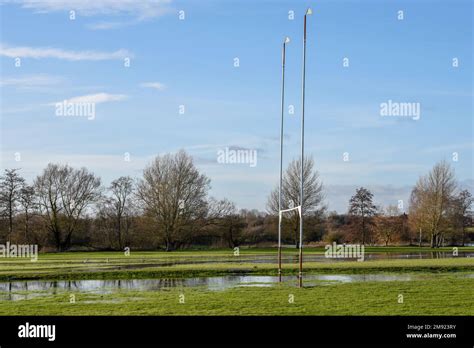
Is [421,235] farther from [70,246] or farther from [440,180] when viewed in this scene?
[70,246]

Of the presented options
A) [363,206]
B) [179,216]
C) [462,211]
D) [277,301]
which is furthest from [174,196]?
[277,301]

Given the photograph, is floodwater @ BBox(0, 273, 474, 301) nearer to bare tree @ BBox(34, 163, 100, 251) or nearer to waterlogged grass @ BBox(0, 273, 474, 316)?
waterlogged grass @ BBox(0, 273, 474, 316)

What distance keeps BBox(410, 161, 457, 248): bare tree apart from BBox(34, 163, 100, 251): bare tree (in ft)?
140

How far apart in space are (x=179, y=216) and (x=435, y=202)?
33.8m

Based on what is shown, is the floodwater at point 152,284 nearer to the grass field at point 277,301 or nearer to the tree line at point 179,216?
the grass field at point 277,301

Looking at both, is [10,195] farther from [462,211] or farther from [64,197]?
[462,211]

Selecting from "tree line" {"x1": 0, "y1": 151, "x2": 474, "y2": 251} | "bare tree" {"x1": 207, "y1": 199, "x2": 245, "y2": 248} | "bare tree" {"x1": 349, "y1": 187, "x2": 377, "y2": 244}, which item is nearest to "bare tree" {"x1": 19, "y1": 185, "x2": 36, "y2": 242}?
"tree line" {"x1": 0, "y1": 151, "x2": 474, "y2": 251}

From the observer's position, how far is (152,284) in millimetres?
24438

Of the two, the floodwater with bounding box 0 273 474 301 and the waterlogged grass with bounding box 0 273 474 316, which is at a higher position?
the waterlogged grass with bounding box 0 273 474 316

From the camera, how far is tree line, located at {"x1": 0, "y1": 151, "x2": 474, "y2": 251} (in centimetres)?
6638

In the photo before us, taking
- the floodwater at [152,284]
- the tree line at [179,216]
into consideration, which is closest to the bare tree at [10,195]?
the tree line at [179,216]

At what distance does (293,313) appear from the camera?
1544cm

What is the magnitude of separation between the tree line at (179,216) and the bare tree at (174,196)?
12cm
